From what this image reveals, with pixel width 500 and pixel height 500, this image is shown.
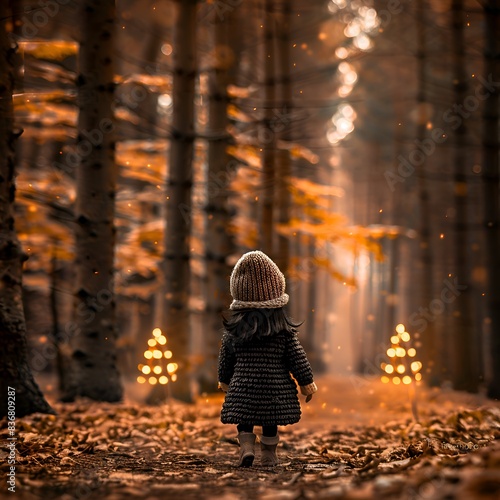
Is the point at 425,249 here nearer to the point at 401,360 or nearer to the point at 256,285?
the point at 401,360

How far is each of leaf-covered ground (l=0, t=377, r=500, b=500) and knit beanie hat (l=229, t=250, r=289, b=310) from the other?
1.49 m

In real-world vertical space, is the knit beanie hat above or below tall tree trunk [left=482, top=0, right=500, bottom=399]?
below

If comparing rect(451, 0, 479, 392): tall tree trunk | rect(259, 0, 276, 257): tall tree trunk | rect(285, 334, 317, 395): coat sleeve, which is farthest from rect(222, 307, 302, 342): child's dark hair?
rect(451, 0, 479, 392): tall tree trunk

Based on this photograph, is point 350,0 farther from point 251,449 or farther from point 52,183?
point 251,449

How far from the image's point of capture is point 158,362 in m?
10.3

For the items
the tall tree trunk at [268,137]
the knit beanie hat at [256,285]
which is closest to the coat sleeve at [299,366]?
the knit beanie hat at [256,285]

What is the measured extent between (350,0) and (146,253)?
9238mm

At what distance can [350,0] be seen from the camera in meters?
18.2

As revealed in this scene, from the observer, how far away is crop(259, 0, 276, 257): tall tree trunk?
41.8ft

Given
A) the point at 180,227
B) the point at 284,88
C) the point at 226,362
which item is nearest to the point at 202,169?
the point at 284,88

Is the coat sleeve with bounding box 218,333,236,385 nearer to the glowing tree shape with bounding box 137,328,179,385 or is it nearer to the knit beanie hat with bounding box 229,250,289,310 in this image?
the knit beanie hat with bounding box 229,250,289,310

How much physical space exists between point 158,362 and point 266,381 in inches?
175

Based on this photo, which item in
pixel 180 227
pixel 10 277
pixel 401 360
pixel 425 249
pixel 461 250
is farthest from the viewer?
pixel 425 249

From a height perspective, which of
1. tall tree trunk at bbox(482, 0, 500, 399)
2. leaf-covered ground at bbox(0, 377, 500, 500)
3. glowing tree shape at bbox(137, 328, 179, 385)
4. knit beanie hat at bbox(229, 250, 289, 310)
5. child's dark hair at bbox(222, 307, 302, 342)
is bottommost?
leaf-covered ground at bbox(0, 377, 500, 500)
